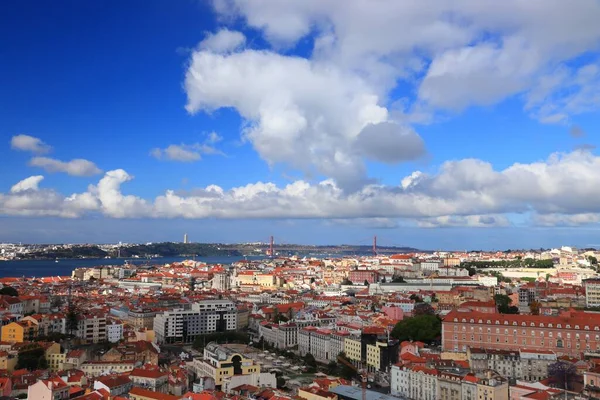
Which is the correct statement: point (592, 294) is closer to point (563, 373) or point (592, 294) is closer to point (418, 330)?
point (418, 330)

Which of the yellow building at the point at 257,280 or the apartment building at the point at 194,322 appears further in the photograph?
the yellow building at the point at 257,280

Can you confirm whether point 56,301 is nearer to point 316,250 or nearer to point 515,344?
point 515,344

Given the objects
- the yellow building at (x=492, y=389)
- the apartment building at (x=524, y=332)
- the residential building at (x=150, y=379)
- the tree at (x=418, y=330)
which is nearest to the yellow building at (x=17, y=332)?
the residential building at (x=150, y=379)

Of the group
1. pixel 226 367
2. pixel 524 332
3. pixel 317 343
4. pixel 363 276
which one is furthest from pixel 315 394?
pixel 363 276

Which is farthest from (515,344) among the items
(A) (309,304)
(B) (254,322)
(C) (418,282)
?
(C) (418,282)

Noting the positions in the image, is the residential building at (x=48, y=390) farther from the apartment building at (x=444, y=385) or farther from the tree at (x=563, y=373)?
the tree at (x=563, y=373)

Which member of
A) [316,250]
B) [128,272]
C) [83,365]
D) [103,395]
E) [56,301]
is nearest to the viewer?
[103,395]
